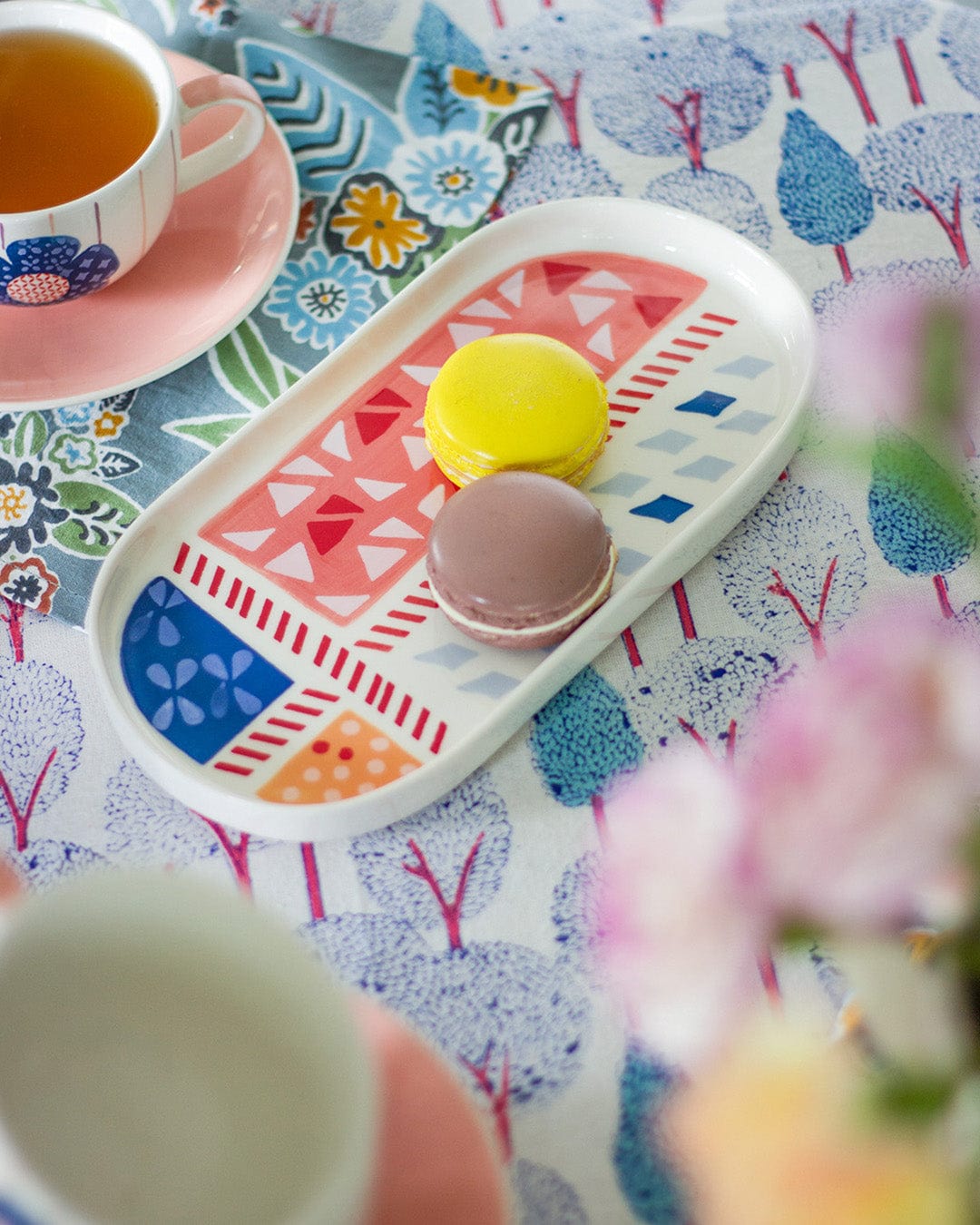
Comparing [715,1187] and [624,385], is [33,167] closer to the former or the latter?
[624,385]

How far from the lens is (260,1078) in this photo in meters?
0.33

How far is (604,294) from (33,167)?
31cm

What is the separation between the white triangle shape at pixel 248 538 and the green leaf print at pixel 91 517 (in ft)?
0.19

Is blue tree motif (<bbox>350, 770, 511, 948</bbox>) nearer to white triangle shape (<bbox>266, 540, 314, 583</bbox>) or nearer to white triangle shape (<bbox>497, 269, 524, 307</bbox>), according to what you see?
white triangle shape (<bbox>266, 540, 314, 583</bbox>)

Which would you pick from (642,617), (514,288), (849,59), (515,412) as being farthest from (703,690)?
(849,59)

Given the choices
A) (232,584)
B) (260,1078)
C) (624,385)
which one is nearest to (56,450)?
(232,584)

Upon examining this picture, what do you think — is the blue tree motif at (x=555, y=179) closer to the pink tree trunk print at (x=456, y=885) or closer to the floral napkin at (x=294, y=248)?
the floral napkin at (x=294, y=248)

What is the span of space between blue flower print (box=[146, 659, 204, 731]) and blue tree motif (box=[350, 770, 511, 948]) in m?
0.09

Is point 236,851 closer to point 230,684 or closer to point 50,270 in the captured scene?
point 230,684

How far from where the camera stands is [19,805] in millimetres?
540

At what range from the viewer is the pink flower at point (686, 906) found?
24cm

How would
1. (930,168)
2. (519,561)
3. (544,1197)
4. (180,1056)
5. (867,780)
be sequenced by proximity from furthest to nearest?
1. (930,168)
2. (519,561)
3. (544,1197)
4. (180,1056)
5. (867,780)

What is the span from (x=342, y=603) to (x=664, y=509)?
6.5 inches

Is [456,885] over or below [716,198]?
below
